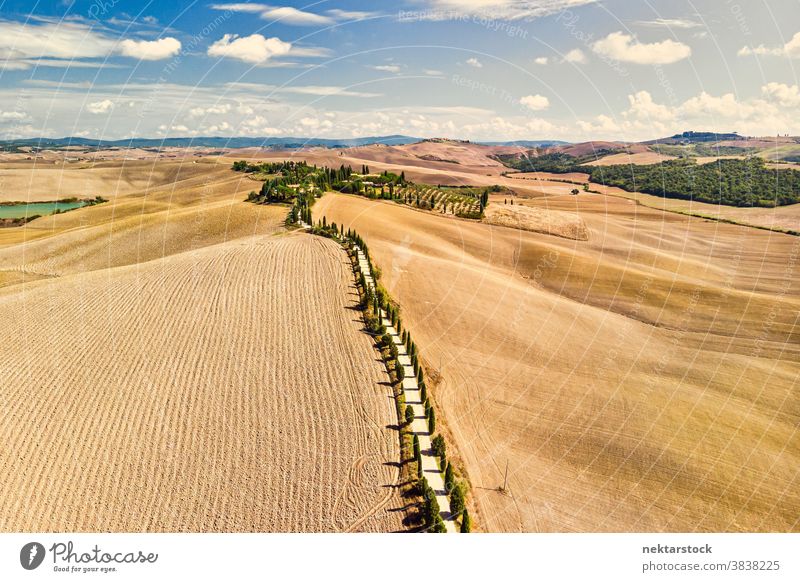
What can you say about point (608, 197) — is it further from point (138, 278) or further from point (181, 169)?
point (181, 169)

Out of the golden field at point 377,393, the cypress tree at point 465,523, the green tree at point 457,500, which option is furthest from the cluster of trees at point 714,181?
the cypress tree at point 465,523

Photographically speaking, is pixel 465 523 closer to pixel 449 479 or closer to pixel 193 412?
pixel 449 479

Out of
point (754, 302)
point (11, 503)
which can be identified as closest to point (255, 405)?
point (11, 503)

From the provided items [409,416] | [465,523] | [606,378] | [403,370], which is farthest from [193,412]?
[606,378]

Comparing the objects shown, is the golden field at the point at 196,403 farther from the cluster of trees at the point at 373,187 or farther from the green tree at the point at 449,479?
the cluster of trees at the point at 373,187

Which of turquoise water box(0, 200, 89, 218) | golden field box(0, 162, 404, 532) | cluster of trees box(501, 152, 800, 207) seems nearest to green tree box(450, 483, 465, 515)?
golden field box(0, 162, 404, 532)

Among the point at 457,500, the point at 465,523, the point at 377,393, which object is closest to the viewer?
the point at 465,523
